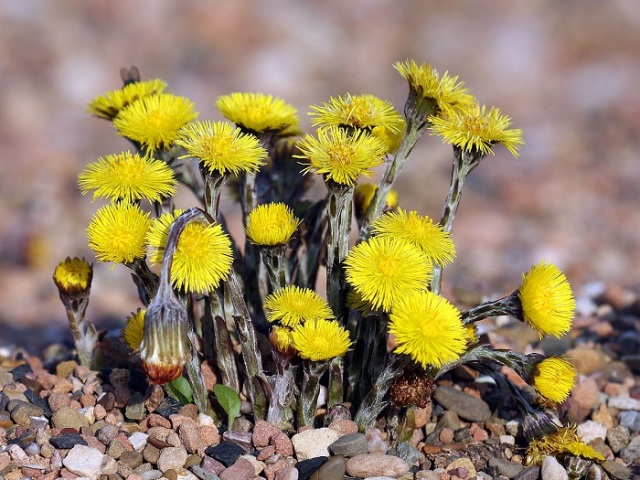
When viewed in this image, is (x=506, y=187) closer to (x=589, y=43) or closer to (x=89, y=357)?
(x=589, y=43)

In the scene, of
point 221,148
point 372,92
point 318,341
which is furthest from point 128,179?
point 372,92

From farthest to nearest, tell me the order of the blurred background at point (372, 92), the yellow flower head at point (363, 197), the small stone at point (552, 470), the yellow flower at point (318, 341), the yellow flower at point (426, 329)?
the blurred background at point (372, 92), the yellow flower head at point (363, 197), the small stone at point (552, 470), the yellow flower at point (318, 341), the yellow flower at point (426, 329)

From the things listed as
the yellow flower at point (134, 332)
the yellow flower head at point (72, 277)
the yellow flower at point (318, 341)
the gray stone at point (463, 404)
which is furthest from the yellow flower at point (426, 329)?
the yellow flower head at point (72, 277)

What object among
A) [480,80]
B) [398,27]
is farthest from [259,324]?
[398,27]

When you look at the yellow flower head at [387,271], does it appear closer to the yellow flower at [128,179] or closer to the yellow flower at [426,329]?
the yellow flower at [426,329]

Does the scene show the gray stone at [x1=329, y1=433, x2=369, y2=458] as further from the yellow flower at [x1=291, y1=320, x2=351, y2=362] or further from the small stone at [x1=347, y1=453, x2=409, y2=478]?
the yellow flower at [x1=291, y1=320, x2=351, y2=362]

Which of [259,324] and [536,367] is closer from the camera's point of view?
[536,367]

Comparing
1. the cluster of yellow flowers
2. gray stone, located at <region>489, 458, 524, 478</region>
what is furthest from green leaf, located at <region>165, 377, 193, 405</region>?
gray stone, located at <region>489, 458, 524, 478</region>
